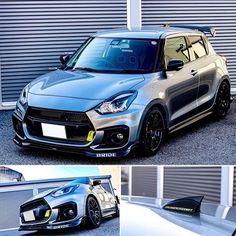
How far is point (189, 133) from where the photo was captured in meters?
6.86

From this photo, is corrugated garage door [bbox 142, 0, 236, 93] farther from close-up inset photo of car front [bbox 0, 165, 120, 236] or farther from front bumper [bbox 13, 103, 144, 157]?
close-up inset photo of car front [bbox 0, 165, 120, 236]

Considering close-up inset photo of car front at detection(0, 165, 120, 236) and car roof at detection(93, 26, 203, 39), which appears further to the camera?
car roof at detection(93, 26, 203, 39)

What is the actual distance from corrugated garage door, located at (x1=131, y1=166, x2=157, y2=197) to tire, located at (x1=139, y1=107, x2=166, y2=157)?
233 centimetres

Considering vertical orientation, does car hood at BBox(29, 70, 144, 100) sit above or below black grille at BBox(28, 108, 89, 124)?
above

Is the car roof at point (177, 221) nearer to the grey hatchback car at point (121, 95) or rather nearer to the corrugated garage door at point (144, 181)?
the corrugated garage door at point (144, 181)

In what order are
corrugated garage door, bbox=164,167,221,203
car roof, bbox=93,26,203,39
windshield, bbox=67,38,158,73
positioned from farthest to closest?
1. car roof, bbox=93,26,203,39
2. windshield, bbox=67,38,158,73
3. corrugated garage door, bbox=164,167,221,203

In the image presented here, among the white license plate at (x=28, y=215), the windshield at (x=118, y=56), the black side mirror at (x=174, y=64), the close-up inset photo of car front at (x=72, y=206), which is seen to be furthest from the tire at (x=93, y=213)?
the black side mirror at (x=174, y=64)

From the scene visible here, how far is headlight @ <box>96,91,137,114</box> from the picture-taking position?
5227 mm

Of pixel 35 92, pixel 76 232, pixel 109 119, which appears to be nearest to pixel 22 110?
pixel 35 92

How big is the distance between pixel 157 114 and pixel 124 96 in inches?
19.8

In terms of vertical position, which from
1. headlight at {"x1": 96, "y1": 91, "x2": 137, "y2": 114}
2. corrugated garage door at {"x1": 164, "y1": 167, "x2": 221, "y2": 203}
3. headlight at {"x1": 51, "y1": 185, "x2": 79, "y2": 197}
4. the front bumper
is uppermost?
headlight at {"x1": 51, "y1": 185, "x2": 79, "y2": 197}

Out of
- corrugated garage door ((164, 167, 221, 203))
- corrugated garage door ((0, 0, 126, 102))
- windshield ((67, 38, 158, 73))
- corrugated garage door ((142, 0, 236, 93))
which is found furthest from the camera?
corrugated garage door ((142, 0, 236, 93))

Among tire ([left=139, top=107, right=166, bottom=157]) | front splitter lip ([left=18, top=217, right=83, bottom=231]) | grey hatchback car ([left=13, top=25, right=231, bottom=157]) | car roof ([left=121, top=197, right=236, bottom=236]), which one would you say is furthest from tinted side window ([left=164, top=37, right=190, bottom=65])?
car roof ([left=121, top=197, right=236, bottom=236])

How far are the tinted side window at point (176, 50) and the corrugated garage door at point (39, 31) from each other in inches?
103
